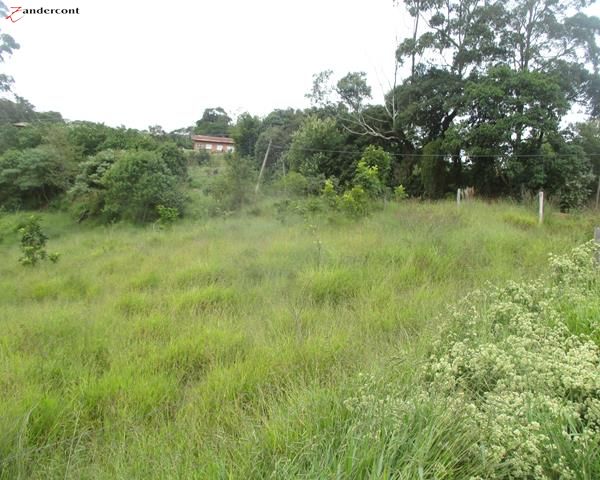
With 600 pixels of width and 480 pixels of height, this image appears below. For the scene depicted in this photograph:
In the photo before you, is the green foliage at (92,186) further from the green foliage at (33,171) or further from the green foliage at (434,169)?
the green foliage at (434,169)

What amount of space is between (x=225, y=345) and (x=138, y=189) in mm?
11131

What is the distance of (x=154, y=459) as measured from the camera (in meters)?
1.46

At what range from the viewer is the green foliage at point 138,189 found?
12039mm

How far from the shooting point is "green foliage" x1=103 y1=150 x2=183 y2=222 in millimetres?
12039

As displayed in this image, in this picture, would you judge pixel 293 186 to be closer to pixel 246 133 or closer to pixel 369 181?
pixel 369 181

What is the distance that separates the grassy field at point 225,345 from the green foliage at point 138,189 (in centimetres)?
664

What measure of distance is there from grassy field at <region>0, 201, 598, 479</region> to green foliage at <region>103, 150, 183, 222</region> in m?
6.64

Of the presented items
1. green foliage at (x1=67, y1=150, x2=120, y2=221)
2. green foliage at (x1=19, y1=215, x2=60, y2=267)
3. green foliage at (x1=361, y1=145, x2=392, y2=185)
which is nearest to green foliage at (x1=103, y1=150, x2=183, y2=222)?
green foliage at (x1=67, y1=150, x2=120, y2=221)

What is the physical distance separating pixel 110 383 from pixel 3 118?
84.0ft

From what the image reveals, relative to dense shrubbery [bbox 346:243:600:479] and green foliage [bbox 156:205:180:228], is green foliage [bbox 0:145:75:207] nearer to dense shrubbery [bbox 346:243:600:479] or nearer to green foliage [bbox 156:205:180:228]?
green foliage [bbox 156:205:180:228]

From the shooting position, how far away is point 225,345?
8.36 ft

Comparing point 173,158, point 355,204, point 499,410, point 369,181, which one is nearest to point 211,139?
point 173,158

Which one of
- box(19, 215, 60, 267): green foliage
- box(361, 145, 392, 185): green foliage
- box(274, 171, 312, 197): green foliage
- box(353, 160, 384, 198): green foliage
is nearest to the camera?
box(19, 215, 60, 267): green foliage

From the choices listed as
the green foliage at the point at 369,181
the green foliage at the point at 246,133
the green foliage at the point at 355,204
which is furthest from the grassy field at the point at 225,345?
the green foliage at the point at 246,133
